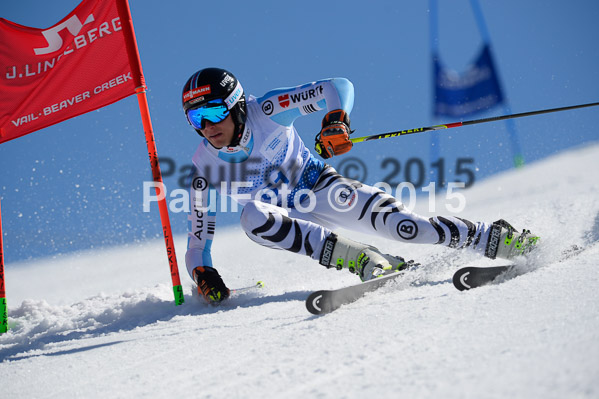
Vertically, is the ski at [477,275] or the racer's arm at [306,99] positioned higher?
the racer's arm at [306,99]

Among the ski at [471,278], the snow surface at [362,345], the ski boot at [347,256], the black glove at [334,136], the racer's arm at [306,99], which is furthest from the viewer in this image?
the racer's arm at [306,99]

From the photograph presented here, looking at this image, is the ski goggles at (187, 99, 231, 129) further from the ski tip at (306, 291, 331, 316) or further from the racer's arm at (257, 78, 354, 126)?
the ski tip at (306, 291, 331, 316)

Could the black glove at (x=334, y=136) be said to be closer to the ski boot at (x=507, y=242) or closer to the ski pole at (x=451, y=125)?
the ski pole at (x=451, y=125)

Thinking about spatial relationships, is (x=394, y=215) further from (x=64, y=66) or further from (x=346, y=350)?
(x=64, y=66)

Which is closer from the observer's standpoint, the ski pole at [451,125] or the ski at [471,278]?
the ski at [471,278]

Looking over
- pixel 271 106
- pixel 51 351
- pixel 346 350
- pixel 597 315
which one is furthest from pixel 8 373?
pixel 597 315

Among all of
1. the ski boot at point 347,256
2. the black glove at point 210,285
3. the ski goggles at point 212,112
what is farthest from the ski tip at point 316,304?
the ski goggles at point 212,112

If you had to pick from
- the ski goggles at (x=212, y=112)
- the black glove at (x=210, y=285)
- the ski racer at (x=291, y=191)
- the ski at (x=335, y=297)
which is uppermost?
the ski goggles at (x=212, y=112)

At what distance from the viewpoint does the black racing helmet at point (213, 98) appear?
12.3ft

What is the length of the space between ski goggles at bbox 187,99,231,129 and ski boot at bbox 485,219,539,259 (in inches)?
87.7

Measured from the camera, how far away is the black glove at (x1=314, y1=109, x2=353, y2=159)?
137 inches

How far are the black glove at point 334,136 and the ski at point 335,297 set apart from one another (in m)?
1.05

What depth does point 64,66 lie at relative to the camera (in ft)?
16.3

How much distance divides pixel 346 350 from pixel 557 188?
7.53 m
